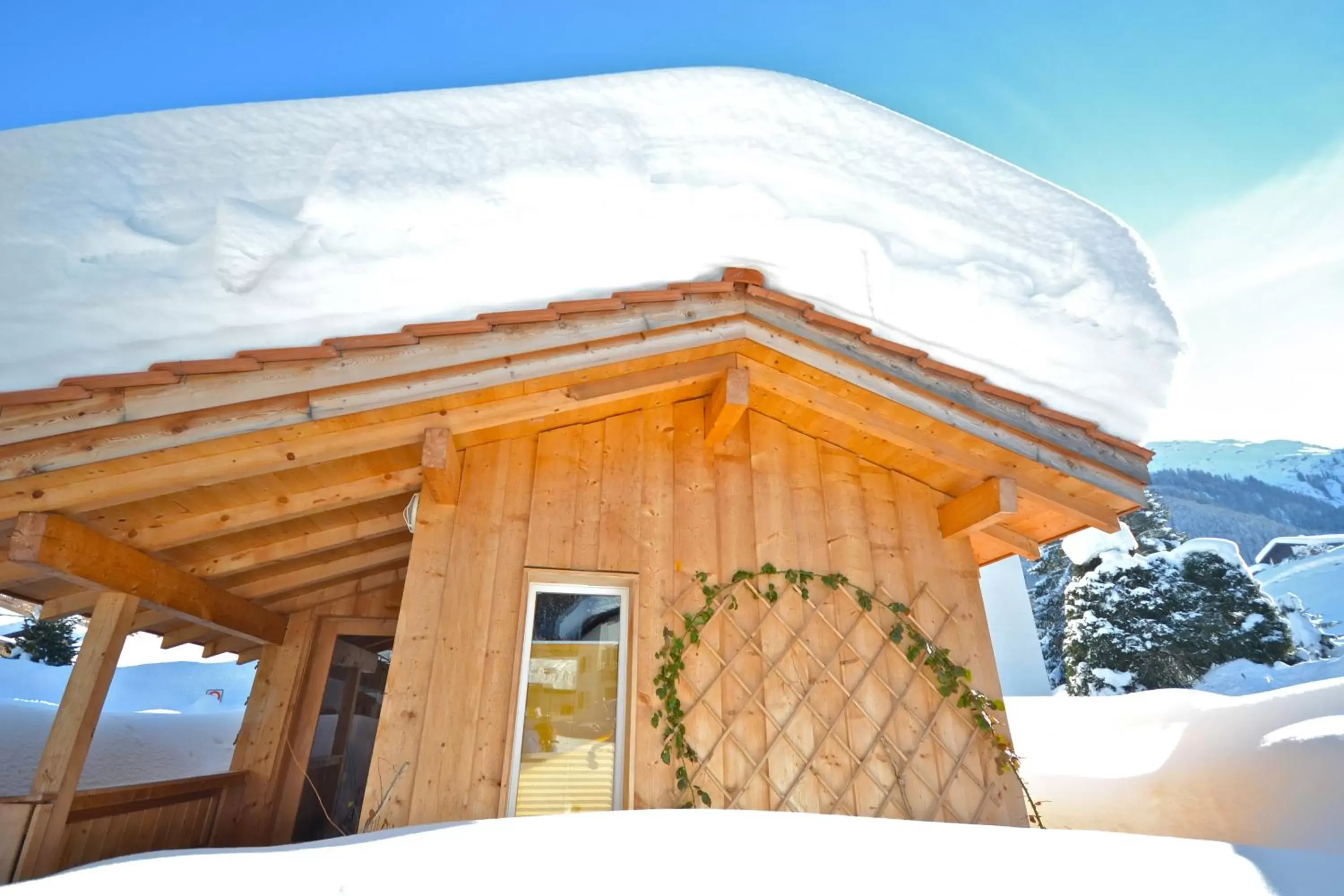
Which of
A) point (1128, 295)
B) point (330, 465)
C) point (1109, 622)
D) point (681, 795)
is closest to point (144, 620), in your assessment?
point (330, 465)

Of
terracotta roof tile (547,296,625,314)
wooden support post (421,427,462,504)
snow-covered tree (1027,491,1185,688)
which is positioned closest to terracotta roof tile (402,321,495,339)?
terracotta roof tile (547,296,625,314)

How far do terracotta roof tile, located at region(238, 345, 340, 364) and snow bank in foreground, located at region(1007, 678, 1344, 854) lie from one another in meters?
4.70

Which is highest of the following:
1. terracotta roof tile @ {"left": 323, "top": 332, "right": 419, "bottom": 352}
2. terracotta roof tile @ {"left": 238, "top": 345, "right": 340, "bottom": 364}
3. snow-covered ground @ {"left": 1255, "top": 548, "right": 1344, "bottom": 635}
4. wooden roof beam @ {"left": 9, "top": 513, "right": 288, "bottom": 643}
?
snow-covered ground @ {"left": 1255, "top": 548, "right": 1344, "bottom": 635}

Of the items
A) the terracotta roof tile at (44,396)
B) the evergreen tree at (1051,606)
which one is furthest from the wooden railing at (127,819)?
the evergreen tree at (1051,606)

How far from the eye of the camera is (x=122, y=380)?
8.04 ft

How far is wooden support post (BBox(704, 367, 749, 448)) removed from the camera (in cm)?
351

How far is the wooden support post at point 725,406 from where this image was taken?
11.5ft

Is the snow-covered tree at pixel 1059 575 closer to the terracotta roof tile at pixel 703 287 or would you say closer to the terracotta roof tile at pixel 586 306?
the terracotta roof tile at pixel 703 287

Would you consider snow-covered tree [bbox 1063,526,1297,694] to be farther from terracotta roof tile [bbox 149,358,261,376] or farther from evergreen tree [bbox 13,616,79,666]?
evergreen tree [bbox 13,616,79,666]

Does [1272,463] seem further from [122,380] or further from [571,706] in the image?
[122,380]

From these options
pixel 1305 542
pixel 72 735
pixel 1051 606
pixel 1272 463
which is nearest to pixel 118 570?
pixel 72 735

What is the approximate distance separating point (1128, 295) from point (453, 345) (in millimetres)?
2934

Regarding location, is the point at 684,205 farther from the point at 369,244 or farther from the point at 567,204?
the point at 369,244

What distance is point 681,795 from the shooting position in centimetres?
306
